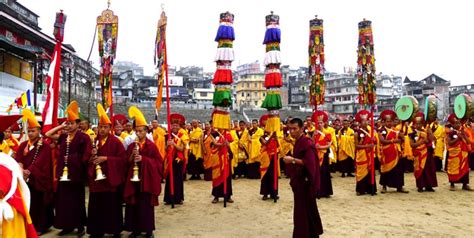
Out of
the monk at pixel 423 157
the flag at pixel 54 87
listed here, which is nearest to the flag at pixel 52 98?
the flag at pixel 54 87

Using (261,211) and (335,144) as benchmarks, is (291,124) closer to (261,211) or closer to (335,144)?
(261,211)

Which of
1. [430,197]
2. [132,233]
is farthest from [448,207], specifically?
[132,233]

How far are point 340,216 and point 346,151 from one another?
268 inches

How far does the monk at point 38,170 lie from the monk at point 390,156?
7.73 metres

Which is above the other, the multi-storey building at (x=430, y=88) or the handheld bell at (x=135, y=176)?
the multi-storey building at (x=430, y=88)

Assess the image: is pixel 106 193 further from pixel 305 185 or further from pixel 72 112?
pixel 305 185

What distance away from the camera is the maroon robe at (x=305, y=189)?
566 cm

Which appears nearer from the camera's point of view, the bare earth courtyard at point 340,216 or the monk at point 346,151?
the bare earth courtyard at point 340,216

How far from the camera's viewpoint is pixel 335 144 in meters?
14.2

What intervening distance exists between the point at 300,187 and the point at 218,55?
13.9ft

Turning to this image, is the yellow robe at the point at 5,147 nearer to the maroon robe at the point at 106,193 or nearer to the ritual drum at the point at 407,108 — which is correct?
the maroon robe at the point at 106,193

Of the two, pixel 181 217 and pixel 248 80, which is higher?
pixel 248 80

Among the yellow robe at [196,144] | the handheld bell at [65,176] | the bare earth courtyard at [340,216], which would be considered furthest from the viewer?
the yellow robe at [196,144]

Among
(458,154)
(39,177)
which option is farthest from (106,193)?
(458,154)
